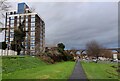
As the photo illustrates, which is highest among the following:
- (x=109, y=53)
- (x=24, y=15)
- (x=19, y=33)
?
(x=24, y=15)

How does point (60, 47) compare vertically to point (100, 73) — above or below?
above

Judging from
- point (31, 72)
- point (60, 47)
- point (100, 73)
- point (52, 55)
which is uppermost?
point (60, 47)

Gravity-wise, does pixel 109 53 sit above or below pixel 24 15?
below

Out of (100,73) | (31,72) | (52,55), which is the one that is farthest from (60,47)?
(31,72)

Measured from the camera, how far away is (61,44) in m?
75.2

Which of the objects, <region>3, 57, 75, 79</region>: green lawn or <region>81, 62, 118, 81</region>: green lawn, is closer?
<region>3, 57, 75, 79</region>: green lawn

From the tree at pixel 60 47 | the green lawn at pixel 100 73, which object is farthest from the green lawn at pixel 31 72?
the tree at pixel 60 47

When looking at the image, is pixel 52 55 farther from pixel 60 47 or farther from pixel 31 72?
pixel 31 72

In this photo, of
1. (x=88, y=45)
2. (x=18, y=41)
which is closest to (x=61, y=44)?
(x=88, y=45)

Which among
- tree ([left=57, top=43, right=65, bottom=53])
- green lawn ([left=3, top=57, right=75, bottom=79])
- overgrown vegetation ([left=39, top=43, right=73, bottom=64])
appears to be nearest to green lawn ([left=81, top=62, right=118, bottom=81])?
green lawn ([left=3, top=57, right=75, bottom=79])

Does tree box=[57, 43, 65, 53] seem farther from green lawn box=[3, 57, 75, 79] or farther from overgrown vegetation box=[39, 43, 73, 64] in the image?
green lawn box=[3, 57, 75, 79]

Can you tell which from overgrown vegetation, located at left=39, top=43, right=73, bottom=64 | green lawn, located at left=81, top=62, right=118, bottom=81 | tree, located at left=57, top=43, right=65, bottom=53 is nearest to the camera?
green lawn, located at left=81, top=62, right=118, bottom=81

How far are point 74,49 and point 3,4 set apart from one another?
87650 mm

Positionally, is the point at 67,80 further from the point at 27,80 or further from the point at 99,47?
the point at 99,47
